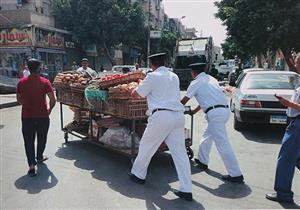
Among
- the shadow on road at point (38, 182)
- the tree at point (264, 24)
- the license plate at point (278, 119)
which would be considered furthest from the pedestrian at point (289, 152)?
the tree at point (264, 24)

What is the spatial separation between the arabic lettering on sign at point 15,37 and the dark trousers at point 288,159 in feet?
86.3

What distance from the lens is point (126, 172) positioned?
18.8 feet

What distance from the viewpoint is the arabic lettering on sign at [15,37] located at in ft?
90.9

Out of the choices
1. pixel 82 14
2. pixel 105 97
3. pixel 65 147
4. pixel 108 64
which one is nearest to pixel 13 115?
pixel 65 147

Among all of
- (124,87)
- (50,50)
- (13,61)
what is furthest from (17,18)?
(124,87)

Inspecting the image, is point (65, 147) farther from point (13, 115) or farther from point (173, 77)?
point (13, 115)

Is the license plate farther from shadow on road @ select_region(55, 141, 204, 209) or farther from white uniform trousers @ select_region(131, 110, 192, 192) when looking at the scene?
white uniform trousers @ select_region(131, 110, 192, 192)

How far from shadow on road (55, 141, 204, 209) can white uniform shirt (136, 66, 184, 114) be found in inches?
43.6

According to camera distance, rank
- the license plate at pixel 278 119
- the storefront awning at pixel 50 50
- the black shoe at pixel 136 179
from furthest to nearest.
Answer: the storefront awning at pixel 50 50 → the license plate at pixel 278 119 → the black shoe at pixel 136 179

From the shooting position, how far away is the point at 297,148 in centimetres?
430

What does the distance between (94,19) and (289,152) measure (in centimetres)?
3079

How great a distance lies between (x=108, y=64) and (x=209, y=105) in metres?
40.1

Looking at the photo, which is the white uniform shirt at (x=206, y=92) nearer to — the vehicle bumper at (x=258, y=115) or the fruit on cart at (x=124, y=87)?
the fruit on cart at (x=124, y=87)

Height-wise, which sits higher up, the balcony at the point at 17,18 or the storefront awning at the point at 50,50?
the balcony at the point at 17,18
